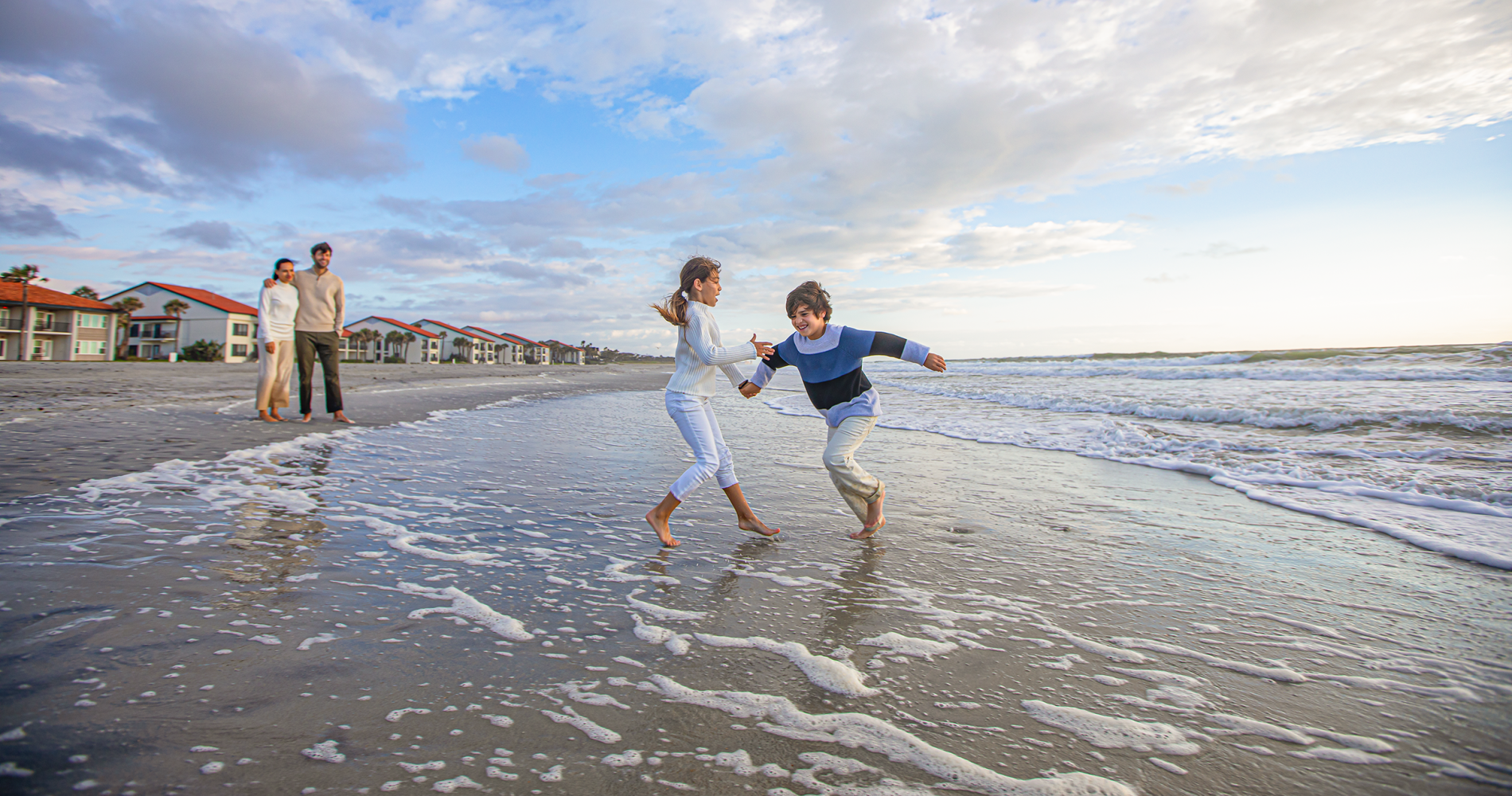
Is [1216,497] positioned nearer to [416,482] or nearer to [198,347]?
[416,482]

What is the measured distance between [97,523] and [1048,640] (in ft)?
16.2

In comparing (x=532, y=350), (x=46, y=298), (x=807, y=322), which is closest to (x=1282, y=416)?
(x=807, y=322)

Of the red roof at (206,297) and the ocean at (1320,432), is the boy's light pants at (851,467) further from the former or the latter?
the red roof at (206,297)

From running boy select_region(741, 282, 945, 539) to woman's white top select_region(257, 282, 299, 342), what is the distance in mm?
7363

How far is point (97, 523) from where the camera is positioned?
11.9 feet

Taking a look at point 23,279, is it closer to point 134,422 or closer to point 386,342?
point 386,342

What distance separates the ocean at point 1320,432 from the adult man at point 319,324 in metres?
8.33

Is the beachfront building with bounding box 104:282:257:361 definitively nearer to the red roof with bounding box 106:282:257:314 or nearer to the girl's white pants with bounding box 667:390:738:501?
the red roof with bounding box 106:282:257:314

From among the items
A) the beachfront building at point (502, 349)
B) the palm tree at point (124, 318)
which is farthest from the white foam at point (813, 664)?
the beachfront building at point (502, 349)

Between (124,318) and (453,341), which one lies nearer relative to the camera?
(124,318)

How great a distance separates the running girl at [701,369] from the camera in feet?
13.4

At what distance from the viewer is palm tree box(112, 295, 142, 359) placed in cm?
5638

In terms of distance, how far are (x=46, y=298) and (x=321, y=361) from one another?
58.9m

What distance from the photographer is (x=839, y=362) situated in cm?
434
